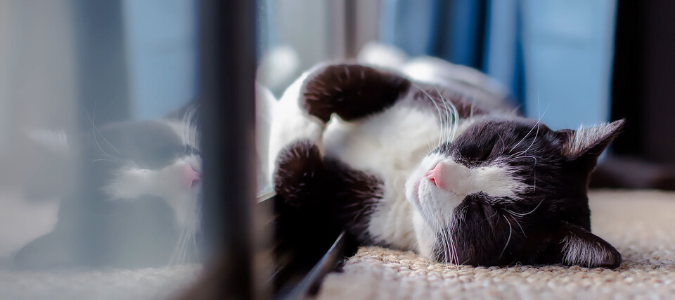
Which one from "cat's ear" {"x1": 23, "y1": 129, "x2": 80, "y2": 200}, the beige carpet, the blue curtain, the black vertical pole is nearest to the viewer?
"cat's ear" {"x1": 23, "y1": 129, "x2": 80, "y2": 200}

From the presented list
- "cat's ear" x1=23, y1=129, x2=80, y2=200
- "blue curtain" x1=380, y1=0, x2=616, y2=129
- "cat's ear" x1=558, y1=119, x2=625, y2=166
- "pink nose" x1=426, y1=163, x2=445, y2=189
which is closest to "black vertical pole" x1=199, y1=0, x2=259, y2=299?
"cat's ear" x1=23, y1=129, x2=80, y2=200

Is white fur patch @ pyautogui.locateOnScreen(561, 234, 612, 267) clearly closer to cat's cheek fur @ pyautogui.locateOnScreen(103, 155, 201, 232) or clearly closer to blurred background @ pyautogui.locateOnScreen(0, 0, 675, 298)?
blurred background @ pyautogui.locateOnScreen(0, 0, 675, 298)

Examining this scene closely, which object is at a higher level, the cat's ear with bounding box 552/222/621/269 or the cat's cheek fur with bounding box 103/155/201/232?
the cat's cheek fur with bounding box 103/155/201/232

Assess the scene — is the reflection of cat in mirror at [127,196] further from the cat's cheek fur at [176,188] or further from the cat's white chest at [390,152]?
the cat's white chest at [390,152]

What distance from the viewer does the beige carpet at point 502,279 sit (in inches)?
25.6

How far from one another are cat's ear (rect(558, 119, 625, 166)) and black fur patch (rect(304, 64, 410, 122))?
42 centimetres

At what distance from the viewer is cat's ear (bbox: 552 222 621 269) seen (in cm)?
81

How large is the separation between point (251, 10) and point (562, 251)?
0.74m

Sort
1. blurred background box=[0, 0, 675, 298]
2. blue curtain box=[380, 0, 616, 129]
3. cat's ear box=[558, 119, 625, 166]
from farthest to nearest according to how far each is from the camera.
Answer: blue curtain box=[380, 0, 616, 129] → blurred background box=[0, 0, 675, 298] → cat's ear box=[558, 119, 625, 166]

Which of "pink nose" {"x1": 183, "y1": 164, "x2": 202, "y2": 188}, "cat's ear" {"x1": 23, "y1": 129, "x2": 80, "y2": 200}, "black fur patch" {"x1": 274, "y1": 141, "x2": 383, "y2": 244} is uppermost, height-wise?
"cat's ear" {"x1": 23, "y1": 129, "x2": 80, "y2": 200}

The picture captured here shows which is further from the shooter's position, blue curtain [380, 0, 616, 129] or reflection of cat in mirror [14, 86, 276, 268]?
blue curtain [380, 0, 616, 129]

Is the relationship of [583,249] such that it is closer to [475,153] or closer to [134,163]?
[475,153]

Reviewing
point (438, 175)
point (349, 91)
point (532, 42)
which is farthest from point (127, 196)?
point (532, 42)

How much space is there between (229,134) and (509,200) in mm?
607
